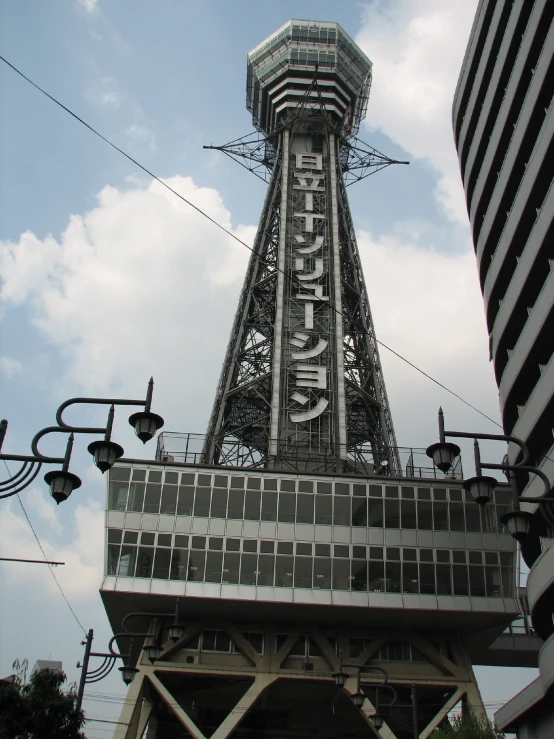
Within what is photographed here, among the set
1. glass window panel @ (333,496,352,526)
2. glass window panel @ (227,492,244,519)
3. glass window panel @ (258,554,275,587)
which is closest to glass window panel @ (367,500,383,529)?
glass window panel @ (333,496,352,526)

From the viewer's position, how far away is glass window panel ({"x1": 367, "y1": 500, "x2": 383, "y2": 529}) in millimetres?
53919

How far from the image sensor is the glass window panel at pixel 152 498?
175 feet

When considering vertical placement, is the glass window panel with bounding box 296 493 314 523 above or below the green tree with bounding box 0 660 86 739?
above

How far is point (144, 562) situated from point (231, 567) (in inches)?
220

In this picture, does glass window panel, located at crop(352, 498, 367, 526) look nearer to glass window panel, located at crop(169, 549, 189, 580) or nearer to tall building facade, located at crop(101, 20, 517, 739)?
tall building facade, located at crop(101, 20, 517, 739)

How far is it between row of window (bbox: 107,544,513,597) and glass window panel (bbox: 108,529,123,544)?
1.13 feet

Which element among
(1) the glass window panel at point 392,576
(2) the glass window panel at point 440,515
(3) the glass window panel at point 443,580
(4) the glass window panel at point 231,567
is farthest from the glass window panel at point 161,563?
(2) the glass window panel at point 440,515

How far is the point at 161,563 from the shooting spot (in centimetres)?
5203

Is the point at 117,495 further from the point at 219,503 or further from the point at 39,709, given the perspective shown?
the point at 39,709

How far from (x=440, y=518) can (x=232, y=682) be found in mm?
18375

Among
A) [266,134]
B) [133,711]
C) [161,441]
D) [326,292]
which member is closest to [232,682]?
[133,711]

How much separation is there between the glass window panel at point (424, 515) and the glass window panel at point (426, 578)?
2.50m

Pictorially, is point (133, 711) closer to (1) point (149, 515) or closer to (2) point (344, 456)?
(1) point (149, 515)

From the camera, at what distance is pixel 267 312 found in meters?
85.4
